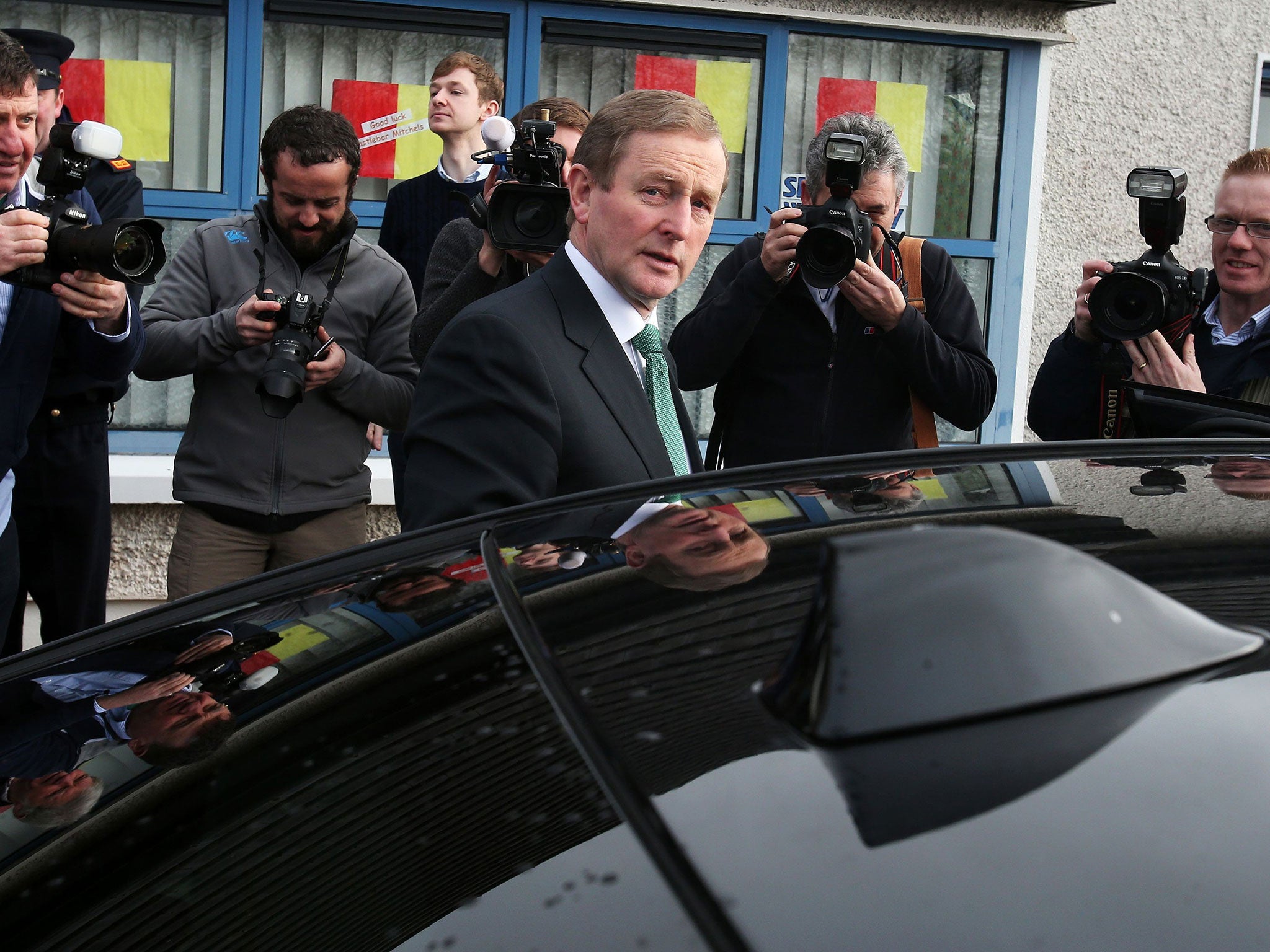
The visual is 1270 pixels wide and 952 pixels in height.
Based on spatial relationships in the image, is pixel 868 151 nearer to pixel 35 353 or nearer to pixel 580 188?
pixel 580 188

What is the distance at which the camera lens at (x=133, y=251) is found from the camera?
8.67ft

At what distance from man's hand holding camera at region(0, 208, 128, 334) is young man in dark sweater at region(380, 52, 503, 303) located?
4.11ft

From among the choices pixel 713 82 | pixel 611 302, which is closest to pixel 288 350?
pixel 611 302

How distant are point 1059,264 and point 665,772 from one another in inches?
208

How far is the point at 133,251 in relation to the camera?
2682mm

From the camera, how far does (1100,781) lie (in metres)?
0.67

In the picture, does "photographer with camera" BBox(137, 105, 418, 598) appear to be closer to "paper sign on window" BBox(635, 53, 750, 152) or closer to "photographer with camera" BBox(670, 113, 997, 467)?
"photographer with camera" BBox(670, 113, 997, 467)

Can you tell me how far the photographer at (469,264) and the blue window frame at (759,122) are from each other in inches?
61.8

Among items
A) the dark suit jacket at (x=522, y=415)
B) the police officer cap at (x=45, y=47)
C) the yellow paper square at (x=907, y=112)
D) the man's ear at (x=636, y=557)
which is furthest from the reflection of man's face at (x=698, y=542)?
the yellow paper square at (x=907, y=112)

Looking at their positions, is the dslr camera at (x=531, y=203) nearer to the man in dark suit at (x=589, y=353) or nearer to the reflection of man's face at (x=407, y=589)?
the man in dark suit at (x=589, y=353)

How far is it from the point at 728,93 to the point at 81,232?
2997mm

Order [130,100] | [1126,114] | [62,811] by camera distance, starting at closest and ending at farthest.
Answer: [62,811] → [130,100] → [1126,114]

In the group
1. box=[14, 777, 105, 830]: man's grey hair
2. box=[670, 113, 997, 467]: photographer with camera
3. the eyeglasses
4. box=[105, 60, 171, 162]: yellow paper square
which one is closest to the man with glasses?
the eyeglasses

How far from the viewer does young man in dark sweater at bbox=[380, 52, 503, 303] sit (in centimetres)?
402
